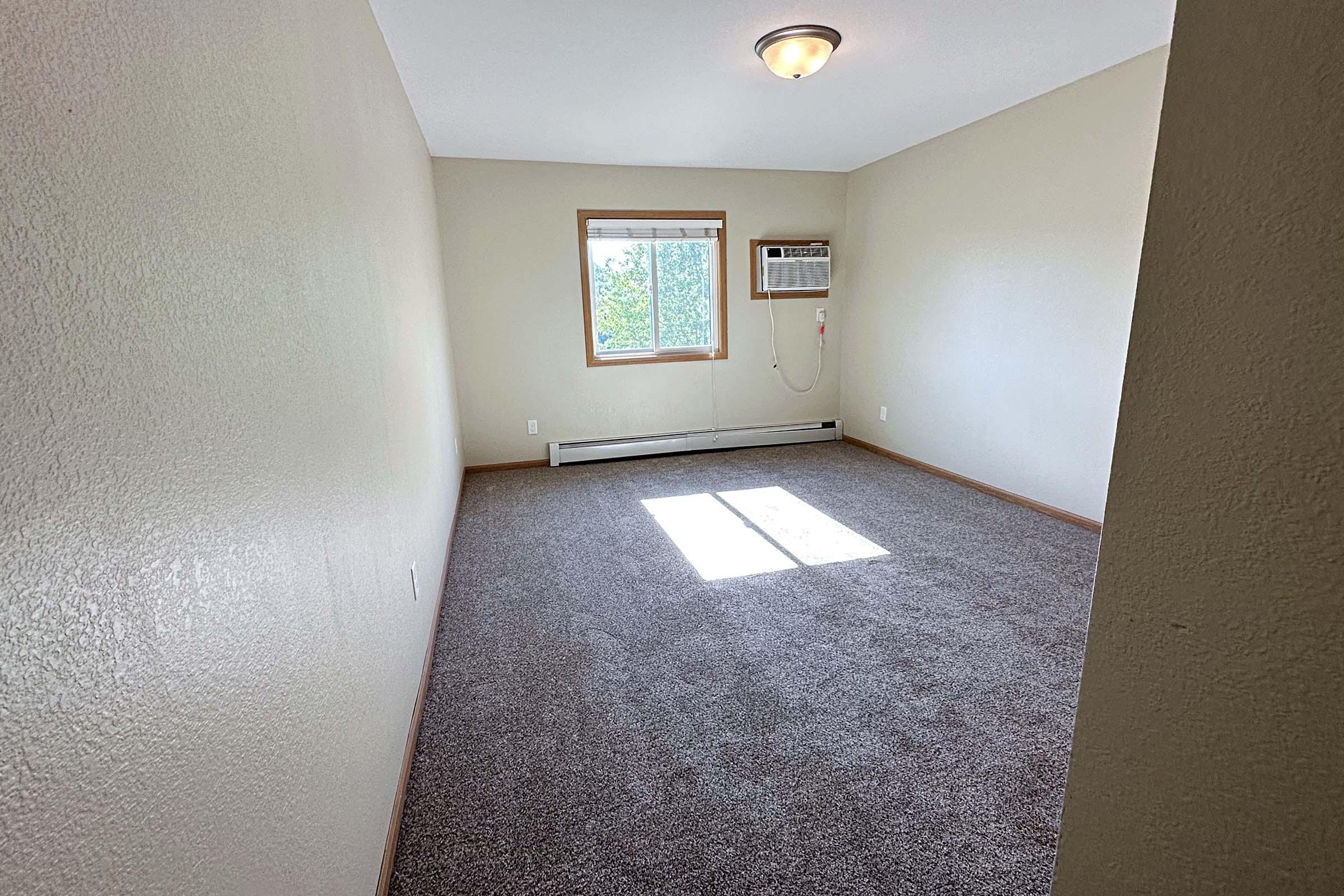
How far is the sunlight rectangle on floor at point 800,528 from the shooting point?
3242 millimetres

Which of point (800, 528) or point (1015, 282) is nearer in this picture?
point (800, 528)

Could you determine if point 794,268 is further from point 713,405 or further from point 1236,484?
point 1236,484

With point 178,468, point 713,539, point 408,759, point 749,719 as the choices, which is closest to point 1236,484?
point 178,468

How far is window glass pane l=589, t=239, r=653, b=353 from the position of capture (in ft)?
16.4

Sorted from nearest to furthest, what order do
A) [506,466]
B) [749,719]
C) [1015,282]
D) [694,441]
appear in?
[749,719], [1015,282], [506,466], [694,441]

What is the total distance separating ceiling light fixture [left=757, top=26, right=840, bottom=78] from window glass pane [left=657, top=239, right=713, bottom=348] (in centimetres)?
240

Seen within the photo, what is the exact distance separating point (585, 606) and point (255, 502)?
6.56 ft

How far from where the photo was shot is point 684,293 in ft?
17.1

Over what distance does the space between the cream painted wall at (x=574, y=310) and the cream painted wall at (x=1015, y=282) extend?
0.63 m

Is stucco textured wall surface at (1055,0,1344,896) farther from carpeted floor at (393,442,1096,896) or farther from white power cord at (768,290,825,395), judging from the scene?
white power cord at (768,290,825,395)

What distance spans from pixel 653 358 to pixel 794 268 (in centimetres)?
144

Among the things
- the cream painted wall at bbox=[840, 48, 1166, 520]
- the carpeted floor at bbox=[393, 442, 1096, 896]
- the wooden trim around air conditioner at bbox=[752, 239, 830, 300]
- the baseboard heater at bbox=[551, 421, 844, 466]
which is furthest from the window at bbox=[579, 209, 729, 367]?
the carpeted floor at bbox=[393, 442, 1096, 896]

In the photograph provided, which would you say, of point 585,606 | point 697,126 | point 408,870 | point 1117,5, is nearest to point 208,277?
point 408,870

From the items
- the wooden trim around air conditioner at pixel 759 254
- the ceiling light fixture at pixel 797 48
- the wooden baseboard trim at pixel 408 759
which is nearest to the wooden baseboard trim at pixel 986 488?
the wooden trim around air conditioner at pixel 759 254
